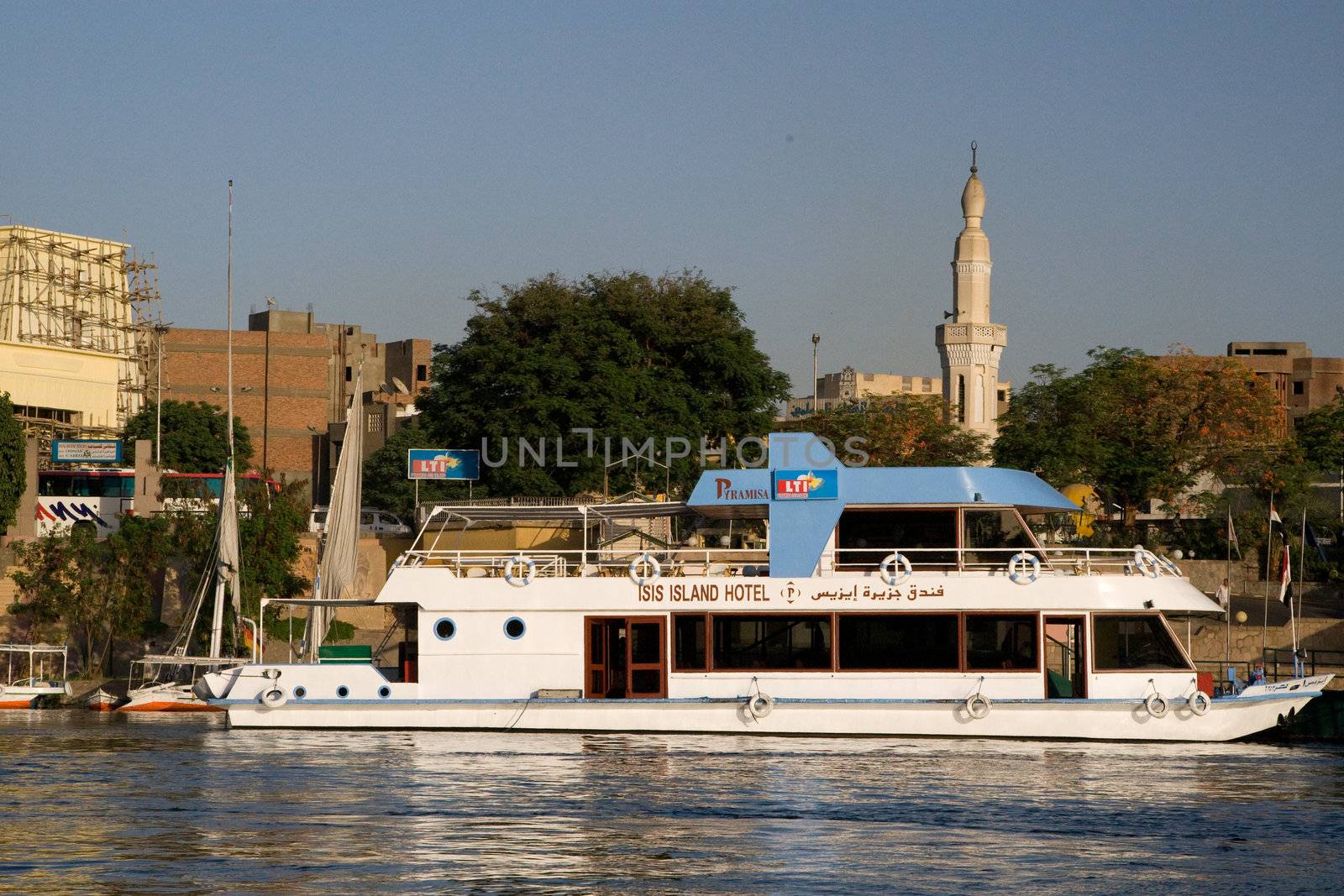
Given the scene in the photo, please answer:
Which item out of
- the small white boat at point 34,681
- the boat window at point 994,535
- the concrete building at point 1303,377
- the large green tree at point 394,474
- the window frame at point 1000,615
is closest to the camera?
the window frame at point 1000,615

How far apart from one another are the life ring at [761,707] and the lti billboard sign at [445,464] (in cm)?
2710

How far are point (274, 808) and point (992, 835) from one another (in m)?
8.43

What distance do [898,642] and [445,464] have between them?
29.1 meters

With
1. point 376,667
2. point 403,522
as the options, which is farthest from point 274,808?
point 403,522

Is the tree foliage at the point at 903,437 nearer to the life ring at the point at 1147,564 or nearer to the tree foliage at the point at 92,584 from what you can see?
the tree foliage at the point at 92,584

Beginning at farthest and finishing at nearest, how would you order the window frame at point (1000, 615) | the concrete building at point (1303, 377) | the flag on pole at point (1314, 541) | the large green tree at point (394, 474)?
the concrete building at point (1303, 377), the large green tree at point (394, 474), the flag on pole at point (1314, 541), the window frame at point (1000, 615)

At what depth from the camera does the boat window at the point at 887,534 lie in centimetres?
2734

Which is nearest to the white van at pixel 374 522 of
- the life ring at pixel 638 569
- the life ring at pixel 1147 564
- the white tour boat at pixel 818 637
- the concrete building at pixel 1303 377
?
the white tour boat at pixel 818 637

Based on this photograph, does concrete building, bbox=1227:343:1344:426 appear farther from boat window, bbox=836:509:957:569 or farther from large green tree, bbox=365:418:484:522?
boat window, bbox=836:509:957:569

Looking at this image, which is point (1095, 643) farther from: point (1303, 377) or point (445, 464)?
point (1303, 377)

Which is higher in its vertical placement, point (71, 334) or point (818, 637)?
point (71, 334)

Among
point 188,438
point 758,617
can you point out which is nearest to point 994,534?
point 758,617

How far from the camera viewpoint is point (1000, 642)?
26.5 meters

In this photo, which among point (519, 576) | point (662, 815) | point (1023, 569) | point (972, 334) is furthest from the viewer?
point (972, 334)
